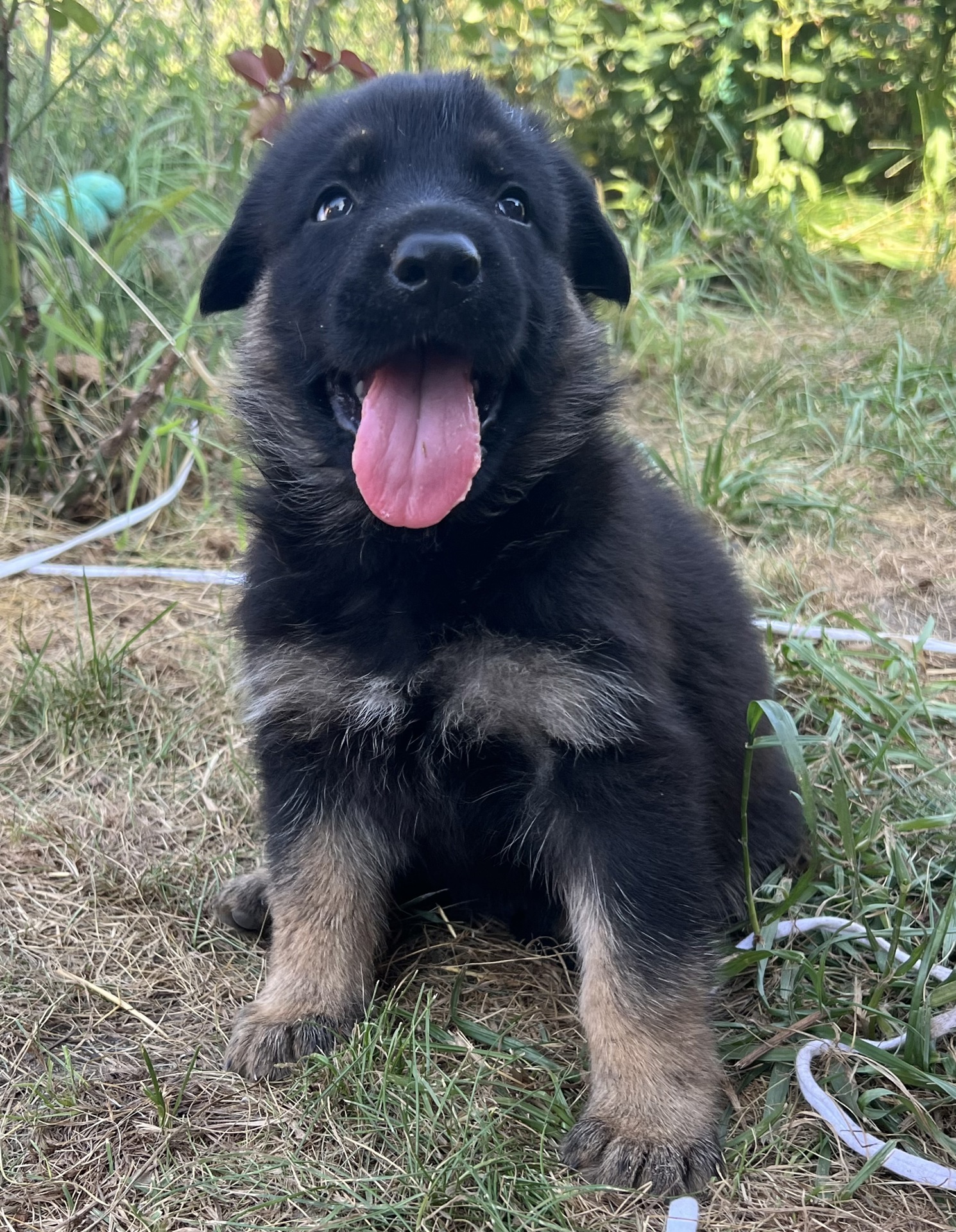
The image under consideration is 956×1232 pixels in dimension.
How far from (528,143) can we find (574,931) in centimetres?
167

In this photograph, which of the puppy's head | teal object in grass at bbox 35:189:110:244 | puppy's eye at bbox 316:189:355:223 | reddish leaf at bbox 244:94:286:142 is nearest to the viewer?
the puppy's head

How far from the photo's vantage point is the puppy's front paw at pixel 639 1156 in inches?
74.7

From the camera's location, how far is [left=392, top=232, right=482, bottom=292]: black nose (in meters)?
1.97

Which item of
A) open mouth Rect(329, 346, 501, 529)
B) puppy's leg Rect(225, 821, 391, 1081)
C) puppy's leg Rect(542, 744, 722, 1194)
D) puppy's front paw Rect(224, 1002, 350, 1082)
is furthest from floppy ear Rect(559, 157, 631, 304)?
puppy's front paw Rect(224, 1002, 350, 1082)

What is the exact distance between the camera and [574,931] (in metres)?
Result: 2.13

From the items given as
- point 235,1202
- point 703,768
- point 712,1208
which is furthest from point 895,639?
point 235,1202

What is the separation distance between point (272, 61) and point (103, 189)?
6.45 ft

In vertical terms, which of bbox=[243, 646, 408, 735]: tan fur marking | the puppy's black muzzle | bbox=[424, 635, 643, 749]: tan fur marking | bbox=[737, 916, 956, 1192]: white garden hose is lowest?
bbox=[737, 916, 956, 1192]: white garden hose

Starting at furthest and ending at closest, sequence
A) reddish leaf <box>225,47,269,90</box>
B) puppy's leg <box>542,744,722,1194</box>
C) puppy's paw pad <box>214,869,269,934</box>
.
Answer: reddish leaf <box>225,47,269,90</box> < puppy's paw pad <box>214,869,269,934</box> < puppy's leg <box>542,744,722,1194</box>

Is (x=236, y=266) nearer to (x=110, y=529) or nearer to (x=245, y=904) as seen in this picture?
(x=245, y=904)

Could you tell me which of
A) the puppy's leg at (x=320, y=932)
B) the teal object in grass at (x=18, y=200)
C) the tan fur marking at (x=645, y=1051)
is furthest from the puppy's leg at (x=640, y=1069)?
the teal object in grass at (x=18, y=200)

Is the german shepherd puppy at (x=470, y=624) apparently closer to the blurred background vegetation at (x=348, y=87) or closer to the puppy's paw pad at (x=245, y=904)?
the puppy's paw pad at (x=245, y=904)

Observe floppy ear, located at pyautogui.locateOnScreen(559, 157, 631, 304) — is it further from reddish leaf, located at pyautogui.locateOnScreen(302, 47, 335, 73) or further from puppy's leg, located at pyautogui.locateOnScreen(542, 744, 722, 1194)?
reddish leaf, located at pyautogui.locateOnScreen(302, 47, 335, 73)

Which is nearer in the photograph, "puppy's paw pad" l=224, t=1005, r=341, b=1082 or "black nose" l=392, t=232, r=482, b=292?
"black nose" l=392, t=232, r=482, b=292
